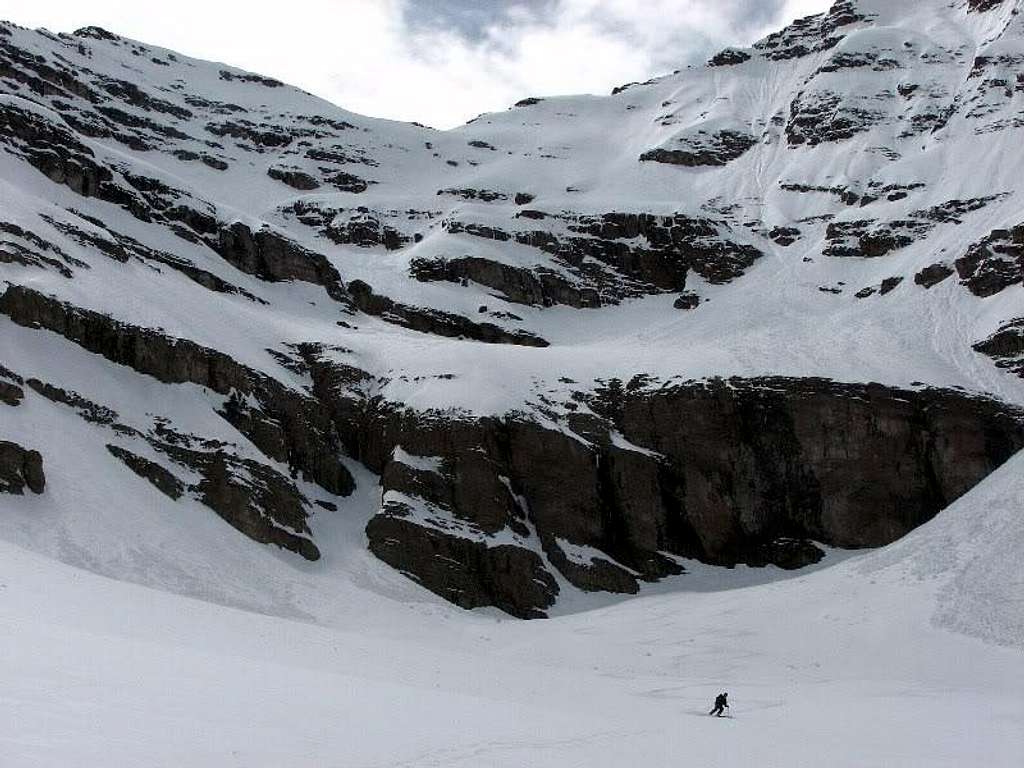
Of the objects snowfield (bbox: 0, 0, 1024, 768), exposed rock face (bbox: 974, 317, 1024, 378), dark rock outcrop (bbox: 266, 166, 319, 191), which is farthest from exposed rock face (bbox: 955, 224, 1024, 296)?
dark rock outcrop (bbox: 266, 166, 319, 191)

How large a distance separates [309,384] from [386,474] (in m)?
10.4

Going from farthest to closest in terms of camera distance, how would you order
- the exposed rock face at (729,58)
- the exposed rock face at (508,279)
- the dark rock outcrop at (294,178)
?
the exposed rock face at (729,58), the dark rock outcrop at (294,178), the exposed rock face at (508,279)

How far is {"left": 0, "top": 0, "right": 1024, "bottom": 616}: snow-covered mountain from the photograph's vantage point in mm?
46719

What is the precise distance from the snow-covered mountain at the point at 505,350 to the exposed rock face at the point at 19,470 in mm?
123

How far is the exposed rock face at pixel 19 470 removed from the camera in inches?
1485

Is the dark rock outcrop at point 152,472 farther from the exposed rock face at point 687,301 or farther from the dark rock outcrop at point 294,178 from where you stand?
the dark rock outcrop at point 294,178

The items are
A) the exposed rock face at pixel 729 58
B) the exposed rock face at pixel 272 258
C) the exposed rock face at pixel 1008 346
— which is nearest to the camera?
the exposed rock face at pixel 1008 346

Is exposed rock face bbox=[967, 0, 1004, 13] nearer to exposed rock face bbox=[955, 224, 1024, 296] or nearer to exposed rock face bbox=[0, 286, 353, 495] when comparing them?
exposed rock face bbox=[955, 224, 1024, 296]

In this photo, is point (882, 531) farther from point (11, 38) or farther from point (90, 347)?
point (11, 38)

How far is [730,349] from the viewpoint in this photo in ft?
212

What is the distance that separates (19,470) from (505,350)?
3321cm

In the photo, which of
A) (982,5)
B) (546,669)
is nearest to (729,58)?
(982,5)

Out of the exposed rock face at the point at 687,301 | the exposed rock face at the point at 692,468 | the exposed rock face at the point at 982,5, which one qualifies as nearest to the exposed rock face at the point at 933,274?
the exposed rock face at the point at 687,301

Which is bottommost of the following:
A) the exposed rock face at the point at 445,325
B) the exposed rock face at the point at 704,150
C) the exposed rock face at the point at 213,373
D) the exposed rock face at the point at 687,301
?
the exposed rock face at the point at 213,373
